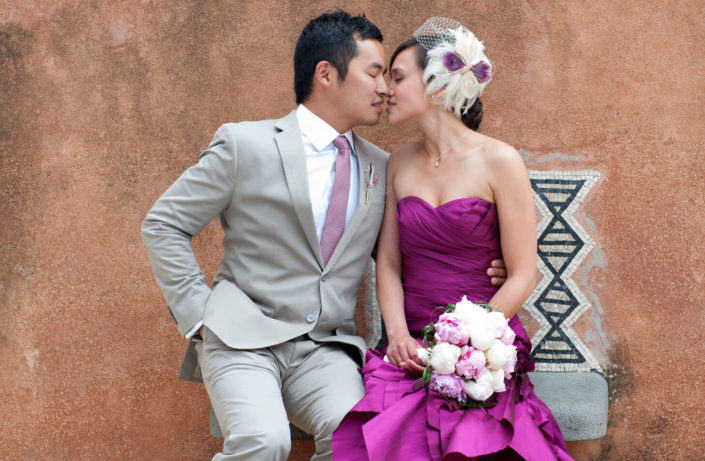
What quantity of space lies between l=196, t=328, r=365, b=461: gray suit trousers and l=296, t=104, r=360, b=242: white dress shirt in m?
0.52

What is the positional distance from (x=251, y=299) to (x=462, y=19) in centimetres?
190

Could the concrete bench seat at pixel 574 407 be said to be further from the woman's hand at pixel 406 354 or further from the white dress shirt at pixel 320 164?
the white dress shirt at pixel 320 164

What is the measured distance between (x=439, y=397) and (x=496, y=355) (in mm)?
269

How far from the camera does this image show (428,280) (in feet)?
9.71

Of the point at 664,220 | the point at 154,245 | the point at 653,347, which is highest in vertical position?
the point at 154,245

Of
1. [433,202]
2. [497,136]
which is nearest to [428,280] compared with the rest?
[433,202]

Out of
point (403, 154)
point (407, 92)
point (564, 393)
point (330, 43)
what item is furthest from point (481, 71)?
point (564, 393)

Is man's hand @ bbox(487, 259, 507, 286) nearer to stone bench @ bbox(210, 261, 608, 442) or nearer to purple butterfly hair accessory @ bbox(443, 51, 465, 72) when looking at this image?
stone bench @ bbox(210, 261, 608, 442)

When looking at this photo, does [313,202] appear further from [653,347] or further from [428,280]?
[653,347]

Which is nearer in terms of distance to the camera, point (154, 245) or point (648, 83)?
point (154, 245)

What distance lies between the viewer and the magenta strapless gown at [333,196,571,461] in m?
2.36

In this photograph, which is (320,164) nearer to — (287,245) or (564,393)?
(287,245)

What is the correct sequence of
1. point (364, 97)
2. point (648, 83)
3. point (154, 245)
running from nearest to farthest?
point (154, 245)
point (364, 97)
point (648, 83)

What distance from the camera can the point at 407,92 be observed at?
2.99 m
